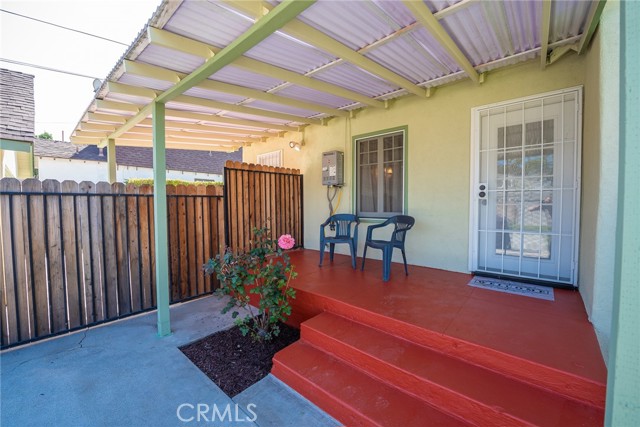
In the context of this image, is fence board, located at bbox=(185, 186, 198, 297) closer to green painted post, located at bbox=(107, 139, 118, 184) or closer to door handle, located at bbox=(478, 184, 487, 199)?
green painted post, located at bbox=(107, 139, 118, 184)

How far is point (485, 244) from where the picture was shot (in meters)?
3.68

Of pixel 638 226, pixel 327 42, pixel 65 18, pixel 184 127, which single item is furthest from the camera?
pixel 65 18

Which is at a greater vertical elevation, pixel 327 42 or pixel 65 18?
pixel 65 18

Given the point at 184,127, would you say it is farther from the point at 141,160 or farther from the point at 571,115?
the point at 141,160

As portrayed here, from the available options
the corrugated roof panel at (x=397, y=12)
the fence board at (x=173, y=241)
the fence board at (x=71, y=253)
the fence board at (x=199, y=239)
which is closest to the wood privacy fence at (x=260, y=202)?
Answer: the fence board at (x=199, y=239)

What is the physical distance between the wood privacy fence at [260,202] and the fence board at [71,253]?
1.93m

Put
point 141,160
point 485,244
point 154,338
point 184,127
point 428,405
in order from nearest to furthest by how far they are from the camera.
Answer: point 428,405 < point 154,338 < point 485,244 < point 184,127 < point 141,160

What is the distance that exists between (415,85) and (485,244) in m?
2.44

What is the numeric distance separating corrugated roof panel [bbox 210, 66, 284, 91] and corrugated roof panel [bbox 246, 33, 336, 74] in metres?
0.32

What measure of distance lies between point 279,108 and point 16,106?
259 inches

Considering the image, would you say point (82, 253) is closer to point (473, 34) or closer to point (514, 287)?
point (473, 34)

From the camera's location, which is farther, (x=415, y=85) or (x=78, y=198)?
(x=415, y=85)

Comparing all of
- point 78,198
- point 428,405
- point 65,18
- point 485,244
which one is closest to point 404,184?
point 485,244

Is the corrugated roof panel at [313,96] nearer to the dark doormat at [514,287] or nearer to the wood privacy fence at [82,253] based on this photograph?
the wood privacy fence at [82,253]
